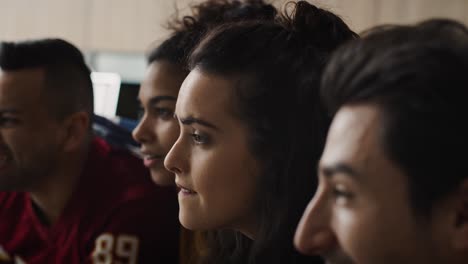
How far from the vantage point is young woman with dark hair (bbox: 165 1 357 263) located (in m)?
0.97

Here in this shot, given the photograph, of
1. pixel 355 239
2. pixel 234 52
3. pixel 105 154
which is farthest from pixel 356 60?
pixel 105 154

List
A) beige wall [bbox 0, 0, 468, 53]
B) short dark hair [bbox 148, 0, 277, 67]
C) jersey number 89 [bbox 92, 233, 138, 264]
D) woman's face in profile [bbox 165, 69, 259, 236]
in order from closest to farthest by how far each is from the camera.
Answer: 1. woman's face in profile [bbox 165, 69, 259, 236]
2. short dark hair [bbox 148, 0, 277, 67]
3. jersey number 89 [bbox 92, 233, 138, 264]
4. beige wall [bbox 0, 0, 468, 53]

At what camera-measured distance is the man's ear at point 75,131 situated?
156 cm

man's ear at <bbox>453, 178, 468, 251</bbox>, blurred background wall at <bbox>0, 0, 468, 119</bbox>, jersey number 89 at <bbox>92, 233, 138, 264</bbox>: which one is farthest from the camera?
blurred background wall at <bbox>0, 0, 468, 119</bbox>

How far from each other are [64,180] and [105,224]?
19cm

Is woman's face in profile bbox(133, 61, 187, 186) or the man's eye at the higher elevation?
the man's eye

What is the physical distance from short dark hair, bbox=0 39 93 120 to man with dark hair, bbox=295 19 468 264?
3.35 feet

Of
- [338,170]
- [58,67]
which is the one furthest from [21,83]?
[338,170]

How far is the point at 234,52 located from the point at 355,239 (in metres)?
0.44

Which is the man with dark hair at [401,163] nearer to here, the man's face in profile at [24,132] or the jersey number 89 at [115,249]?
the jersey number 89 at [115,249]

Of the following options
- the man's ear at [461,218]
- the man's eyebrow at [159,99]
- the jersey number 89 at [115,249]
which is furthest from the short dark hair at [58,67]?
the man's ear at [461,218]

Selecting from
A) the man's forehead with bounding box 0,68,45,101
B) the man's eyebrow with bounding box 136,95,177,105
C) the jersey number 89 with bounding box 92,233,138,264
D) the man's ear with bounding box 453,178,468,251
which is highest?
the man's ear with bounding box 453,178,468,251

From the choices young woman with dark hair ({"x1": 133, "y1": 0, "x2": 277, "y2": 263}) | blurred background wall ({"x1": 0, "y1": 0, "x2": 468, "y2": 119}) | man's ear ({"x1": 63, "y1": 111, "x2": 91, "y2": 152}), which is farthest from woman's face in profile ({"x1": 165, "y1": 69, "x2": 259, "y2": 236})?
blurred background wall ({"x1": 0, "y1": 0, "x2": 468, "y2": 119})

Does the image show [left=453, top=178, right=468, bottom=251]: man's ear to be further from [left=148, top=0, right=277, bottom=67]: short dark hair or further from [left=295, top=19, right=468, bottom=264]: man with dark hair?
[left=148, top=0, right=277, bottom=67]: short dark hair
